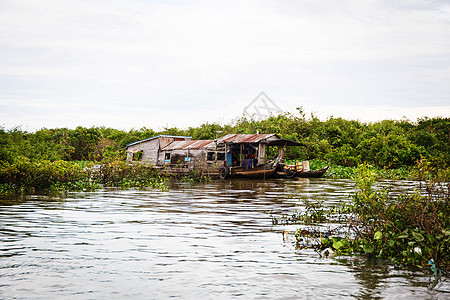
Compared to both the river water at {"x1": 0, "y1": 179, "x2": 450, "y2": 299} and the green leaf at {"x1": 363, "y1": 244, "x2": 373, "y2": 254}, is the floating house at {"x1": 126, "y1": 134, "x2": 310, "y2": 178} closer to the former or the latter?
the river water at {"x1": 0, "y1": 179, "x2": 450, "y2": 299}

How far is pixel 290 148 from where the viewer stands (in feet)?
132

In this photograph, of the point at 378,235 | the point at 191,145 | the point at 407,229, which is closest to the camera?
the point at 407,229

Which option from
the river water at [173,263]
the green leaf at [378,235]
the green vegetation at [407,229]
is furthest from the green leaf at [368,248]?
the green leaf at [378,235]

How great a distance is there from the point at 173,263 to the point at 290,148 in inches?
1347

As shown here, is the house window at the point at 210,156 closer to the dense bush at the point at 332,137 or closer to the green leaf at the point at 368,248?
the dense bush at the point at 332,137

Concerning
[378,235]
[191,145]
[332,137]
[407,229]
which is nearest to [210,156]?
[191,145]

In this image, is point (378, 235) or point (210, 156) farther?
point (210, 156)

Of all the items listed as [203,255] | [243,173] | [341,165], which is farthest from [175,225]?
[341,165]

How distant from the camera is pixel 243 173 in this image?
29.0 m

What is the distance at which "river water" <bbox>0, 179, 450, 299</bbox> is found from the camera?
18.0 ft

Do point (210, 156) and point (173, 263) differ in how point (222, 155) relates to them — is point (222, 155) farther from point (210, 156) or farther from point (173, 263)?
point (173, 263)

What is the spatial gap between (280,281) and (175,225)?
15.3 feet

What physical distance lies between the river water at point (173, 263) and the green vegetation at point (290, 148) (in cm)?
603

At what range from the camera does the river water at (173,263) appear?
18.0ft
